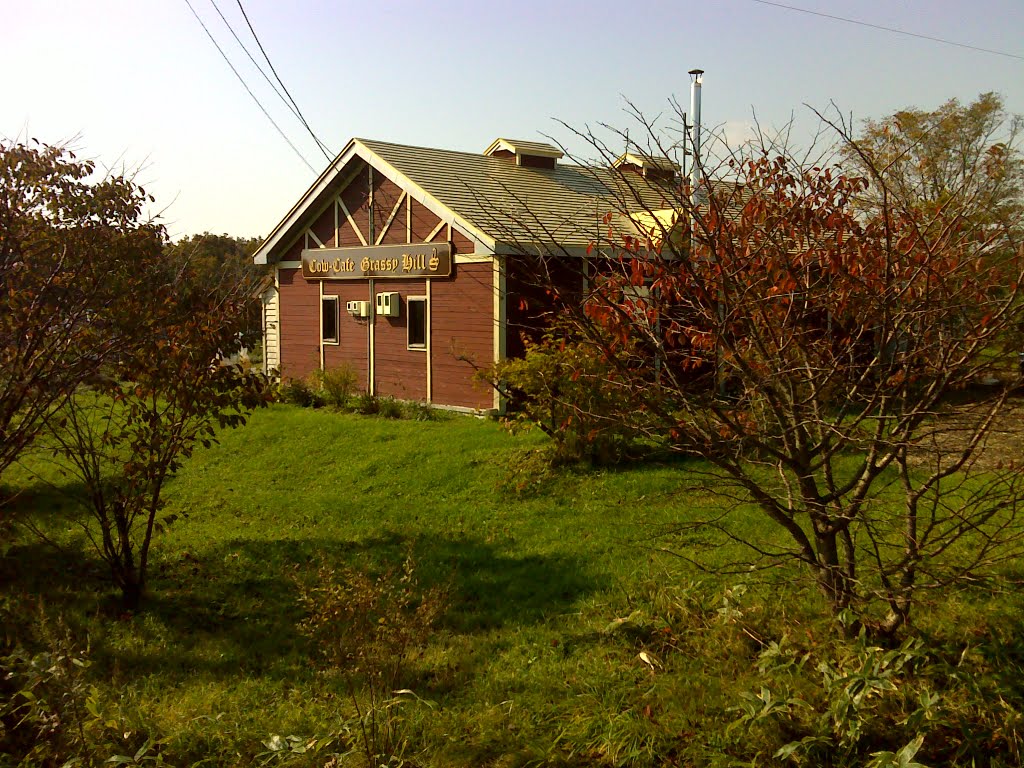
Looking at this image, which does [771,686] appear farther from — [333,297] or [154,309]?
[333,297]

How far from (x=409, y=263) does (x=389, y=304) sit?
3.30 ft

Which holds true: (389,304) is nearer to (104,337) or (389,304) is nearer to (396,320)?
(396,320)

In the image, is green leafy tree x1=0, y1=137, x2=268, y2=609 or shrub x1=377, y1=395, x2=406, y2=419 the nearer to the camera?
green leafy tree x1=0, y1=137, x2=268, y2=609

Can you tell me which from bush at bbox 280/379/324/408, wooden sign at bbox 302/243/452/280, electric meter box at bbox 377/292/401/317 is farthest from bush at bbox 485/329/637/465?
bush at bbox 280/379/324/408

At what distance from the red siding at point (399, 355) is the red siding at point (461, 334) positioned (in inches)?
18.3

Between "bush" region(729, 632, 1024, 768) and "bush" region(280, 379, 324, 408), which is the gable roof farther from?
"bush" region(729, 632, 1024, 768)

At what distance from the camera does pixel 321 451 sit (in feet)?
40.4

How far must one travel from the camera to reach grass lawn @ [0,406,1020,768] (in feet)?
13.9

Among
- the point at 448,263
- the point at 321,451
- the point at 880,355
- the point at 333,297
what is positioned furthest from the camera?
the point at 333,297

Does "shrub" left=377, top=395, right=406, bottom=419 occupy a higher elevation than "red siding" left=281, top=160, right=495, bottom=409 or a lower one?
lower

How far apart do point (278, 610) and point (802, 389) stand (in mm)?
4136

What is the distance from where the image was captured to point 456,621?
19.9ft

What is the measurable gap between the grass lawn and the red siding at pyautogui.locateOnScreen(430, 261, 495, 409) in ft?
16.2


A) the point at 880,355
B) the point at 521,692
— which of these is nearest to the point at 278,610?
the point at 521,692
